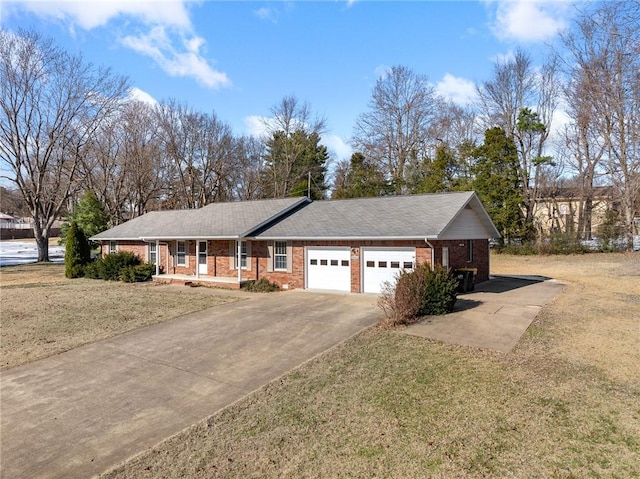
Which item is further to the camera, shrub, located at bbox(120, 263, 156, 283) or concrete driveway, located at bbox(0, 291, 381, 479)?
shrub, located at bbox(120, 263, 156, 283)

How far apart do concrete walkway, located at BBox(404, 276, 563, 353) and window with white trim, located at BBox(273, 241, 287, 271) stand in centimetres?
764

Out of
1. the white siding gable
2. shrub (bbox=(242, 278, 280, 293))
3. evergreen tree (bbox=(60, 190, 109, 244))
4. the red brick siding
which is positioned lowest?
shrub (bbox=(242, 278, 280, 293))

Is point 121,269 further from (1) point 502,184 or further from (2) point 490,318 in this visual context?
(1) point 502,184

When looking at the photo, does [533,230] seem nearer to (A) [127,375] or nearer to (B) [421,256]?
(B) [421,256]

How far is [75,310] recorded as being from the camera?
13281mm

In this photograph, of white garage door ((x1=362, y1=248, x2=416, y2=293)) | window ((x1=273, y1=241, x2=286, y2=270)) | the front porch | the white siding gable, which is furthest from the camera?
the front porch

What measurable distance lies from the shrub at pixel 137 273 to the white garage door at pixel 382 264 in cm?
1246

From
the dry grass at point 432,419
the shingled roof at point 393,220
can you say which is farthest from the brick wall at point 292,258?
the dry grass at point 432,419

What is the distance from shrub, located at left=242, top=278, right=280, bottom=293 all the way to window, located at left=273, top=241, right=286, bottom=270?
0.85m

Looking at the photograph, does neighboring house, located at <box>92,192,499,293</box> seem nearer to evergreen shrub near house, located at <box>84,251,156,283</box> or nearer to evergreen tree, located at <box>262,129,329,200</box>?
evergreen shrub near house, located at <box>84,251,156,283</box>

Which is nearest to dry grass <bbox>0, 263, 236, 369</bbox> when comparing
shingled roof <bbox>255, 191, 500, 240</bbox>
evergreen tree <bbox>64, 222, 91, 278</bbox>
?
evergreen tree <bbox>64, 222, 91, 278</bbox>

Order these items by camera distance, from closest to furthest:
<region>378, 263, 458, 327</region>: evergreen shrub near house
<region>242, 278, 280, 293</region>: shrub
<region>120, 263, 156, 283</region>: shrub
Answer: <region>378, 263, 458, 327</region>: evergreen shrub near house
<region>242, 278, 280, 293</region>: shrub
<region>120, 263, 156, 283</region>: shrub

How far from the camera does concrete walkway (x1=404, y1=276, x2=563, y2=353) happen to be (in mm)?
8891

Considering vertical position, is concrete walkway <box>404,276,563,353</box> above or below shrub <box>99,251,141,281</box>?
below
